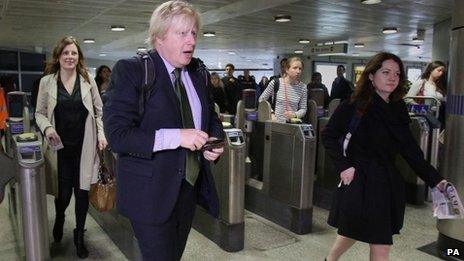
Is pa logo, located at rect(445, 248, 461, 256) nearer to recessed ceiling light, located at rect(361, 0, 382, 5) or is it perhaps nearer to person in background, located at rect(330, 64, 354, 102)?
recessed ceiling light, located at rect(361, 0, 382, 5)

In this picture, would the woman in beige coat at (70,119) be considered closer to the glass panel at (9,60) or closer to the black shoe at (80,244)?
the black shoe at (80,244)

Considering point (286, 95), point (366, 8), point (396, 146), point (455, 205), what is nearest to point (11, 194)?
point (286, 95)

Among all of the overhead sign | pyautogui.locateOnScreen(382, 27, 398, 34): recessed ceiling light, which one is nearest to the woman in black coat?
pyautogui.locateOnScreen(382, 27, 398, 34): recessed ceiling light

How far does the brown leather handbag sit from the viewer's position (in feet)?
8.87

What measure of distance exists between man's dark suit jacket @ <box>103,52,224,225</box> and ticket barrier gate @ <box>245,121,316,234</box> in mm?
2220

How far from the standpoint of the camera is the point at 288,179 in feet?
12.3

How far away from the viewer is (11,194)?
3762 mm

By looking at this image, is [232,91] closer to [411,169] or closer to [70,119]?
[411,169]

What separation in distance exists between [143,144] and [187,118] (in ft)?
0.68

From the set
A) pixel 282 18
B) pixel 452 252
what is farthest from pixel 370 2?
pixel 452 252

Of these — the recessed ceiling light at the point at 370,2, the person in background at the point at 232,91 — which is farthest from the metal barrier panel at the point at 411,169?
the person in background at the point at 232,91

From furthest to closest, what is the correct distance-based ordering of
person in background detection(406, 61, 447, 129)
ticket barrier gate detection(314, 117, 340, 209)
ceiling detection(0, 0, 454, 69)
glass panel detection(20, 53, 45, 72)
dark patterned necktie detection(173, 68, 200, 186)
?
glass panel detection(20, 53, 45, 72) → ceiling detection(0, 0, 454, 69) → person in background detection(406, 61, 447, 129) → ticket barrier gate detection(314, 117, 340, 209) → dark patterned necktie detection(173, 68, 200, 186)

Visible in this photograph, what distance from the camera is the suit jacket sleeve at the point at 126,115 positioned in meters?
1.31

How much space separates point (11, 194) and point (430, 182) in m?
3.34
